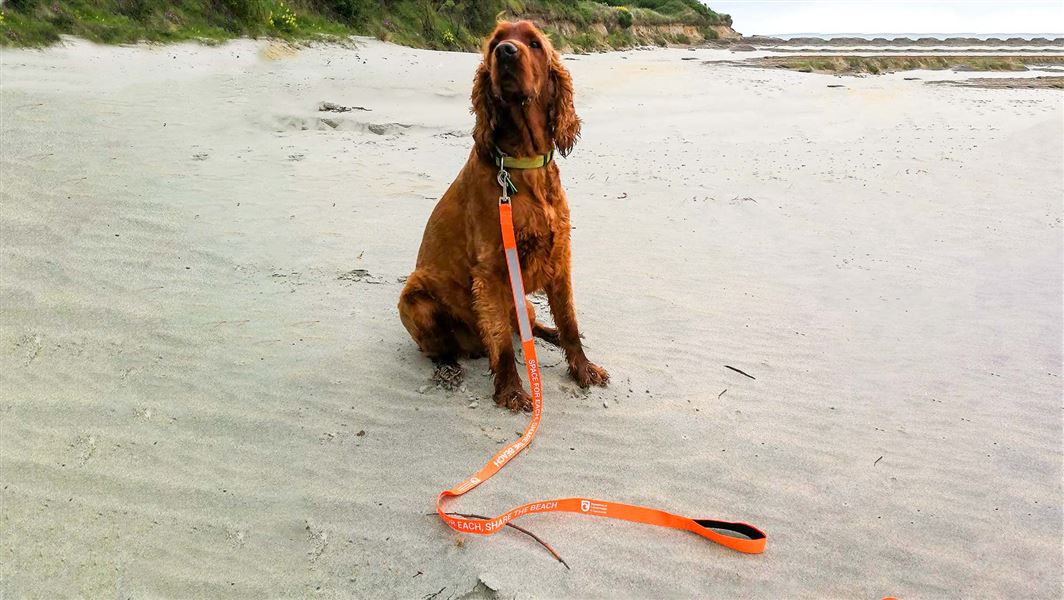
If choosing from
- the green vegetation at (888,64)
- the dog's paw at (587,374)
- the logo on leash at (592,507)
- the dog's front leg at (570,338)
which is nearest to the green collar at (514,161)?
the dog's front leg at (570,338)

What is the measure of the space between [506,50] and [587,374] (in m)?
1.72

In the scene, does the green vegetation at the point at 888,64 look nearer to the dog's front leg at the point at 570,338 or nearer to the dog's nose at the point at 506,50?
the dog's front leg at the point at 570,338

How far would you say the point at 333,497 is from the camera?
Result: 2.56 meters

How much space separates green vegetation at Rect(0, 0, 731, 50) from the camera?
10477mm

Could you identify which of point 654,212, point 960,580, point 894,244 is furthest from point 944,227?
point 960,580

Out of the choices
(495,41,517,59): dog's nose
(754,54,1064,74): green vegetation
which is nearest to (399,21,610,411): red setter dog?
(495,41,517,59): dog's nose

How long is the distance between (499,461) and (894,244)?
4688 mm

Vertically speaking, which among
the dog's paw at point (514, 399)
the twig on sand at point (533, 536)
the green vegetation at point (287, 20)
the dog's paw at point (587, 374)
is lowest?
the twig on sand at point (533, 536)

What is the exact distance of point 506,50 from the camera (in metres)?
2.77

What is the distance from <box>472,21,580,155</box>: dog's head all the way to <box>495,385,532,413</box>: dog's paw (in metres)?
1.24

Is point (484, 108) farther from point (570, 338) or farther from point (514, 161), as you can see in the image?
point (570, 338)

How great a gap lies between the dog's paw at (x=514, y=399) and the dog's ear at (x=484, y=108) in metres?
1.24

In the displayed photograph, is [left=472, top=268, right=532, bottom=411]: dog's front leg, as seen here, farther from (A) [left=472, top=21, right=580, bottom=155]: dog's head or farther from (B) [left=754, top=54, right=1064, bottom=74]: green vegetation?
(B) [left=754, top=54, right=1064, bottom=74]: green vegetation

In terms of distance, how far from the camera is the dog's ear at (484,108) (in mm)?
2930
